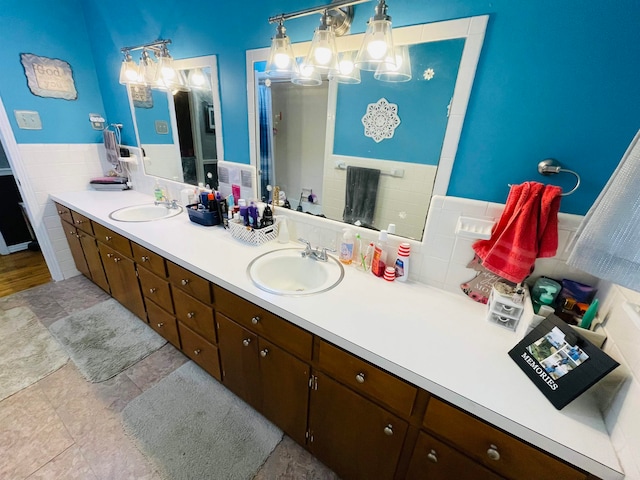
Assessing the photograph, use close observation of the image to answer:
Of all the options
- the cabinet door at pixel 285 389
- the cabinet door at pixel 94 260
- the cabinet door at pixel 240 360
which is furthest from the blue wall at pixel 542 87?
the cabinet door at pixel 94 260

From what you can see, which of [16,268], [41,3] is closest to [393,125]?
[41,3]

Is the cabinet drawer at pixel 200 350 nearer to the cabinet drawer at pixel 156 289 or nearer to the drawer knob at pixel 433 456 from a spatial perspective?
the cabinet drawer at pixel 156 289

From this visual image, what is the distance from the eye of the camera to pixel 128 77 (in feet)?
6.23

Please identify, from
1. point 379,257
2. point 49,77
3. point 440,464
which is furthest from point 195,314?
point 49,77

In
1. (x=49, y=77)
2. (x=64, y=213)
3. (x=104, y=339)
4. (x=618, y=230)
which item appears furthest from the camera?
(x=64, y=213)

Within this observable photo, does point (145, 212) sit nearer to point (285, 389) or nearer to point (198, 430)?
point (198, 430)

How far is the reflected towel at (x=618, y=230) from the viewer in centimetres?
52

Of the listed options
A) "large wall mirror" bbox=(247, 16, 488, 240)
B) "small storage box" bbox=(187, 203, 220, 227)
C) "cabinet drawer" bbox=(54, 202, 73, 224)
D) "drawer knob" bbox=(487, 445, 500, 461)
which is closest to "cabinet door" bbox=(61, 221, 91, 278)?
"cabinet drawer" bbox=(54, 202, 73, 224)

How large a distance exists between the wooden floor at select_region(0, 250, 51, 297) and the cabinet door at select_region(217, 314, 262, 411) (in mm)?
2355

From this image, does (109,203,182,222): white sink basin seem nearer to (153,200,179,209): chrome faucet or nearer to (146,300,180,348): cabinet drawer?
(153,200,179,209): chrome faucet

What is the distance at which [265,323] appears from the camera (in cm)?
109

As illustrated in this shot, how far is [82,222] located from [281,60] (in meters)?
1.97

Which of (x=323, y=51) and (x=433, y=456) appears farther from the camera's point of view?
(x=323, y=51)

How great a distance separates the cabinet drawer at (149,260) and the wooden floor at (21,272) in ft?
5.57
